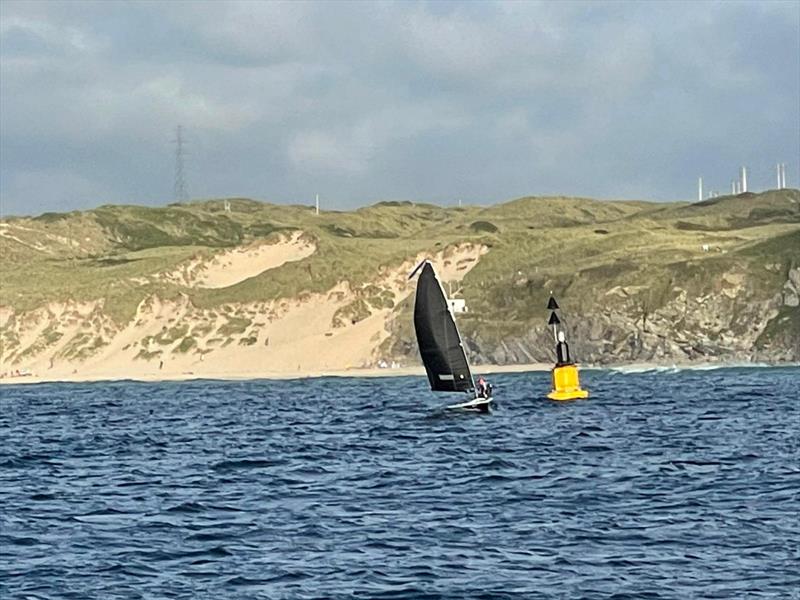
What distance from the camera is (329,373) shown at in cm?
13900

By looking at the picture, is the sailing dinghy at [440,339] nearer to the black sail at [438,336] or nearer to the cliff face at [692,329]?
the black sail at [438,336]

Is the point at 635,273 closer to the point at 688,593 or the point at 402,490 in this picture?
the point at 402,490

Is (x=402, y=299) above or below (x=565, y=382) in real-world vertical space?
above

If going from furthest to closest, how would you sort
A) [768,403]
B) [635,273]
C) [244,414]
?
1. [635,273]
2. [244,414]
3. [768,403]

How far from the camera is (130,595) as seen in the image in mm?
27359

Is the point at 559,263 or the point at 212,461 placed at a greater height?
the point at 559,263

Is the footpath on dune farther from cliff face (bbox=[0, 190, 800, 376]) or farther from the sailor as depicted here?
the sailor

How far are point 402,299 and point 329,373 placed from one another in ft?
67.1

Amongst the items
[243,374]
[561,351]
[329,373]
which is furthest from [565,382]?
[243,374]

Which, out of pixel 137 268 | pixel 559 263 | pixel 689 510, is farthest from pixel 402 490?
pixel 137 268

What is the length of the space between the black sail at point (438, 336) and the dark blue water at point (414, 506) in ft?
6.48

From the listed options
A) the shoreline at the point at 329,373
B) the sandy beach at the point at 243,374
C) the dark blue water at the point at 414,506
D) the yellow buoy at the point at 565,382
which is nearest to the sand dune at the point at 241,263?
the sandy beach at the point at 243,374

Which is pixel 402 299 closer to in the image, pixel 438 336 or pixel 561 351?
pixel 561 351

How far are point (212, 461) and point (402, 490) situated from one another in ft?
39.7
